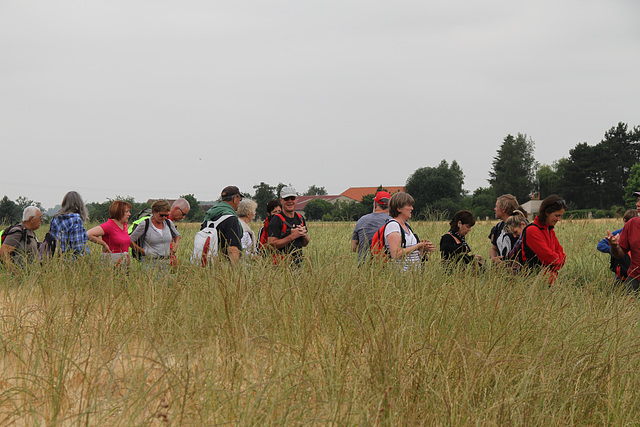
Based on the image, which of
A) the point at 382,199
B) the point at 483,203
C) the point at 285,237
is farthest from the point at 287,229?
the point at 483,203

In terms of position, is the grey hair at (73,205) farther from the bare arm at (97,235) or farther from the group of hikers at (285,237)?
the bare arm at (97,235)

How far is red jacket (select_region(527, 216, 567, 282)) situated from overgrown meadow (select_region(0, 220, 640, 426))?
1.00 meters

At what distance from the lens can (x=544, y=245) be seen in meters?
5.24

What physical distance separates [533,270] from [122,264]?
12.6 ft

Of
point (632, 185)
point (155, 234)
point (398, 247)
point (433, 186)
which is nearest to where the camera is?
point (398, 247)

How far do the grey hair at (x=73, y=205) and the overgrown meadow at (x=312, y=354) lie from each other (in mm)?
1607

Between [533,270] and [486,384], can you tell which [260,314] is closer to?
[486,384]

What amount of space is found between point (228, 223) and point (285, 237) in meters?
0.77

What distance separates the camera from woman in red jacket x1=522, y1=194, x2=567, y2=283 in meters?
5.23

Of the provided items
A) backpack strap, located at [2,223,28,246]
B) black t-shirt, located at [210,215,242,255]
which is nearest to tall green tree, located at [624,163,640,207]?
black t-shirt, located at [210,215,242,255]

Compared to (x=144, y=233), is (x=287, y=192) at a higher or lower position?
higher

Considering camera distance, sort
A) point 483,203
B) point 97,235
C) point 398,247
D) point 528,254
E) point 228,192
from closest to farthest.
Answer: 1. point 398,247
2. point 528,254
3. point 228,192
4. point 97,235
5. point 483,203

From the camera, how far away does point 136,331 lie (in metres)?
3.22

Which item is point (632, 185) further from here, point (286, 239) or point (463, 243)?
point (286, 239)
